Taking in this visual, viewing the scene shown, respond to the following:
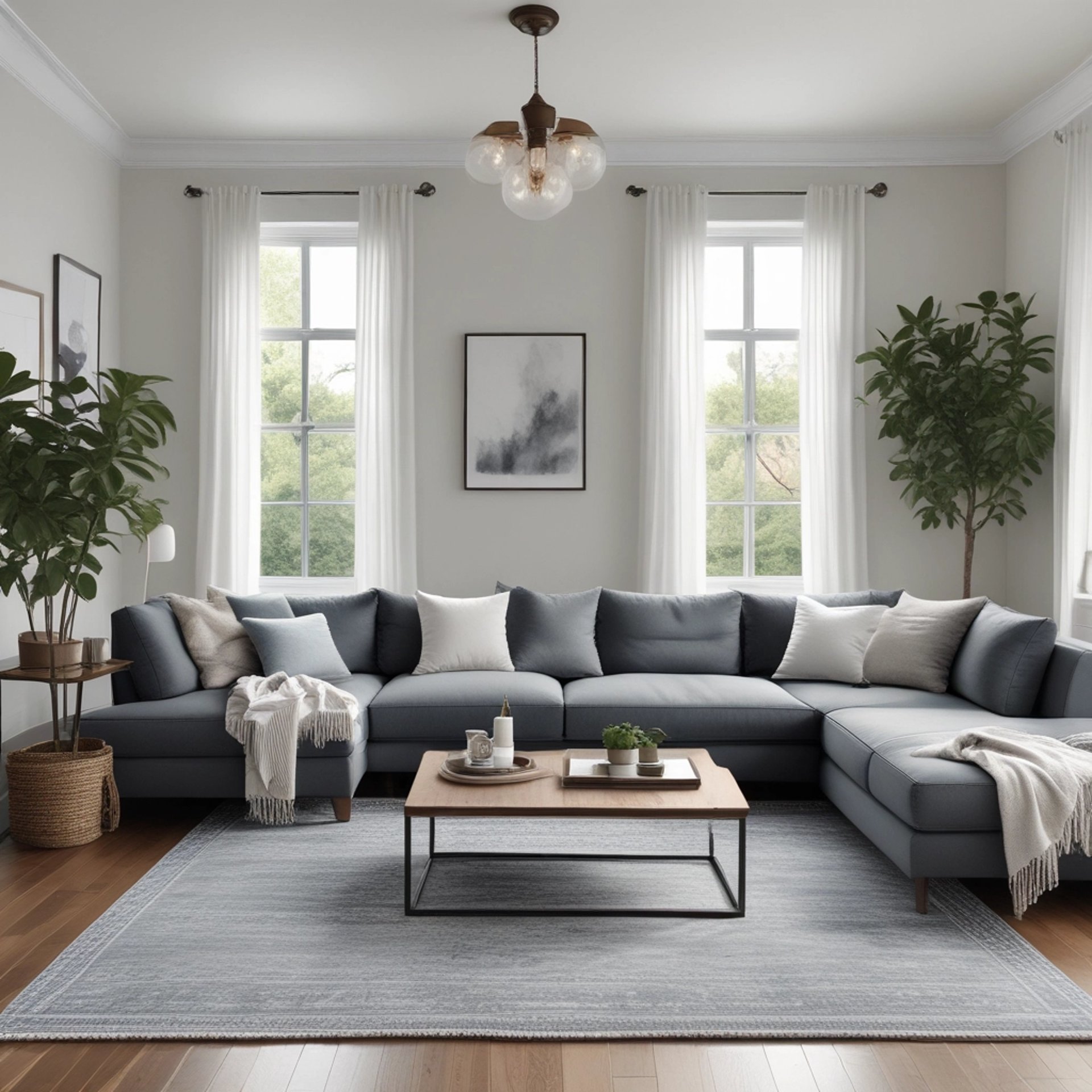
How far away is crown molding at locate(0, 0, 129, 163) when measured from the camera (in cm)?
438

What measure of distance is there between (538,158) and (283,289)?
273cm

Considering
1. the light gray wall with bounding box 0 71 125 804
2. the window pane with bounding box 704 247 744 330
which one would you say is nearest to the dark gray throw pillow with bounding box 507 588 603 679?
the window pane with bounding box 704 247 744 330

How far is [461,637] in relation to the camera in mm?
4773

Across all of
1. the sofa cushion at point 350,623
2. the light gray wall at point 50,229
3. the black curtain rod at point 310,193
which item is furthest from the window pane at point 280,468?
the black curtain rod at point 310,193

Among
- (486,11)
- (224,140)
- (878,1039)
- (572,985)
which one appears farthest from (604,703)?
(224,140)

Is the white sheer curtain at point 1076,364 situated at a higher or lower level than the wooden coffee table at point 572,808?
higher

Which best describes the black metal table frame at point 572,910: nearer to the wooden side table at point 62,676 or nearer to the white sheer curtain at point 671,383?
the wooden side table at point 62,676

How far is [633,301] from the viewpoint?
5824 mm

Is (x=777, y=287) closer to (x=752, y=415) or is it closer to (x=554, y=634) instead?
(x=752, y=415)

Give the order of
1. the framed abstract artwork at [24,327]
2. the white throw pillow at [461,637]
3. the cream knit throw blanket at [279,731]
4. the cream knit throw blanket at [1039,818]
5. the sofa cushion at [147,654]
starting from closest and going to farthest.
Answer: the cream knit throw blanket at [1039,818] < the cream knit throw blanket at [279,731] < the sofa cushion at [147,654] < the framed abstract artwork at [24,327] < the white throw pillow at [461,637]

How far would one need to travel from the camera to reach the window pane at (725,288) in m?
5.99

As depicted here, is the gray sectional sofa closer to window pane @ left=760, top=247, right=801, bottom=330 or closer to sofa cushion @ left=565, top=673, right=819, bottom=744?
sofa cushion @ left=565, top=673, right=819, bottom=744

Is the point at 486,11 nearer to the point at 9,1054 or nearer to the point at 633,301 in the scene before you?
the point at 633,301

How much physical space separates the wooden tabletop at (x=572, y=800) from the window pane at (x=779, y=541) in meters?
2.80
